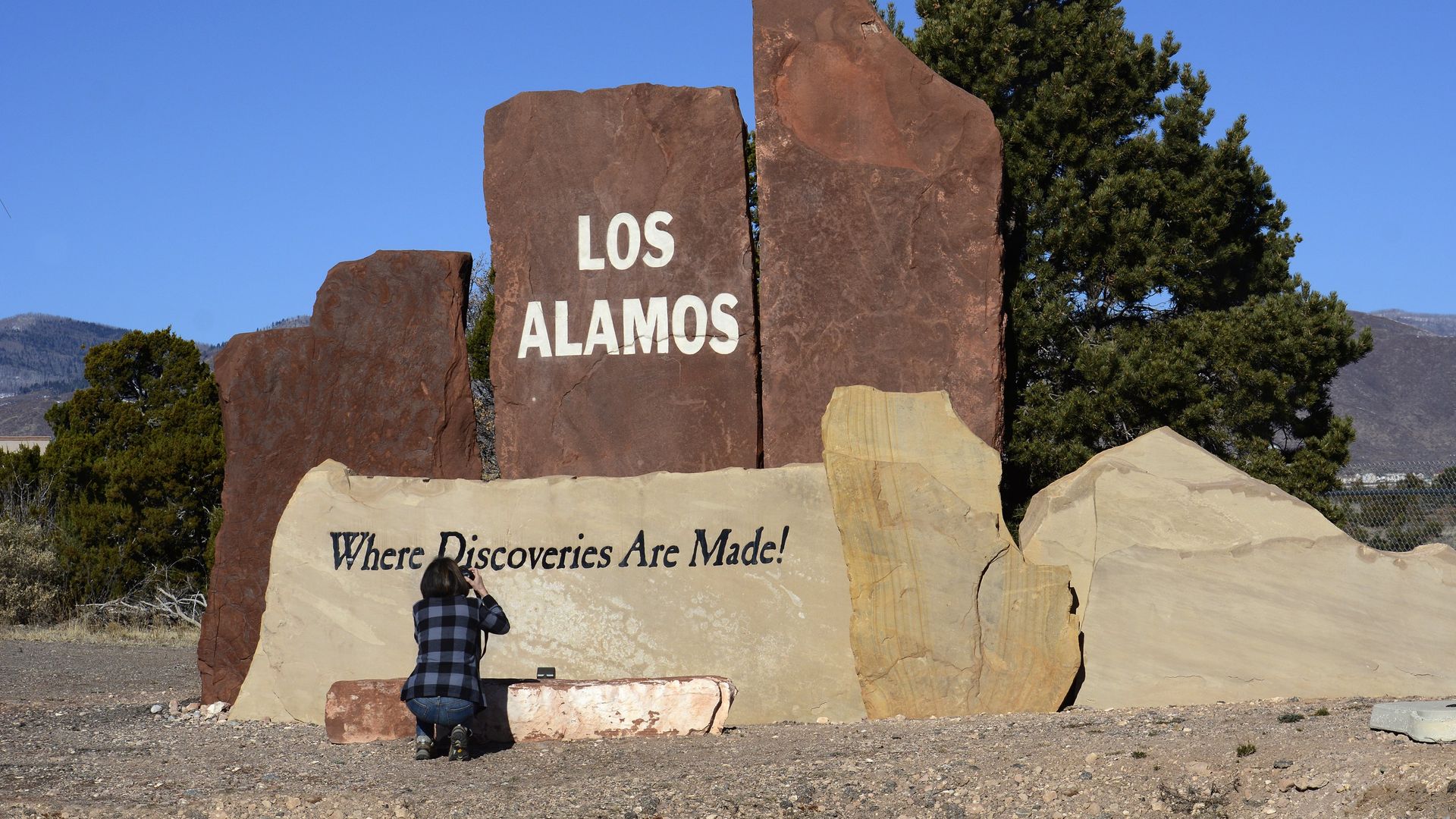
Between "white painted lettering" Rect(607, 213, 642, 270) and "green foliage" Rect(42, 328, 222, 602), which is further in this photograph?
"green foliage" Rect(42, 328, 222, 602)

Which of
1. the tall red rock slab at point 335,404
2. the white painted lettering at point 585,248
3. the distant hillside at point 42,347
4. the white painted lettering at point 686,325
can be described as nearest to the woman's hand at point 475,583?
the tall red rock slab at point 335,404

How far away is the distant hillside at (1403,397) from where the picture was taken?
64.9 meters

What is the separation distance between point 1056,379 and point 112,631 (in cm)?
992

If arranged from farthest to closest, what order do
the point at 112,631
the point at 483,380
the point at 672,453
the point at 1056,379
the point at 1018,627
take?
the point at 483,380 < the point at 112,631 < the point at 1056,379 < the point at 672,453 < the point at 1018,627

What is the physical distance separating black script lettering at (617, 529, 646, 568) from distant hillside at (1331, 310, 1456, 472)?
5827 centimetres

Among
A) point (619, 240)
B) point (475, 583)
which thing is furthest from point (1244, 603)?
point (619, 240)

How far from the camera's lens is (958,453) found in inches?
319

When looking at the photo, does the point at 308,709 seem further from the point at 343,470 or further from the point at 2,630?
the point at 2,630

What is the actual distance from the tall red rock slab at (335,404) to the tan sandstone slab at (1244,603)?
3.96 metres

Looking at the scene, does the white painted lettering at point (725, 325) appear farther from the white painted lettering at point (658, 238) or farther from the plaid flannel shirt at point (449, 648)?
the plaid flannel shirt at point (449, 648)

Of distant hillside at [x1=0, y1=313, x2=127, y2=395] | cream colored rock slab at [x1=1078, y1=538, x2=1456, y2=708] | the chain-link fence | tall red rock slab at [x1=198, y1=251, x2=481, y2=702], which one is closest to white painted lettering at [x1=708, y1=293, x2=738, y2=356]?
tall red rock slab at [x1=198, y1=251, x2=481, y2=702]

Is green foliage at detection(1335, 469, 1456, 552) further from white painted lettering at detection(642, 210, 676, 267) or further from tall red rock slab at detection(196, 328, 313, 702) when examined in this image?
tall red rock slab at detection(196, 328, 313, 702)

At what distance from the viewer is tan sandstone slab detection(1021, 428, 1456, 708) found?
7770mm

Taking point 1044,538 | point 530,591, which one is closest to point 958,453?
point 1044,538
